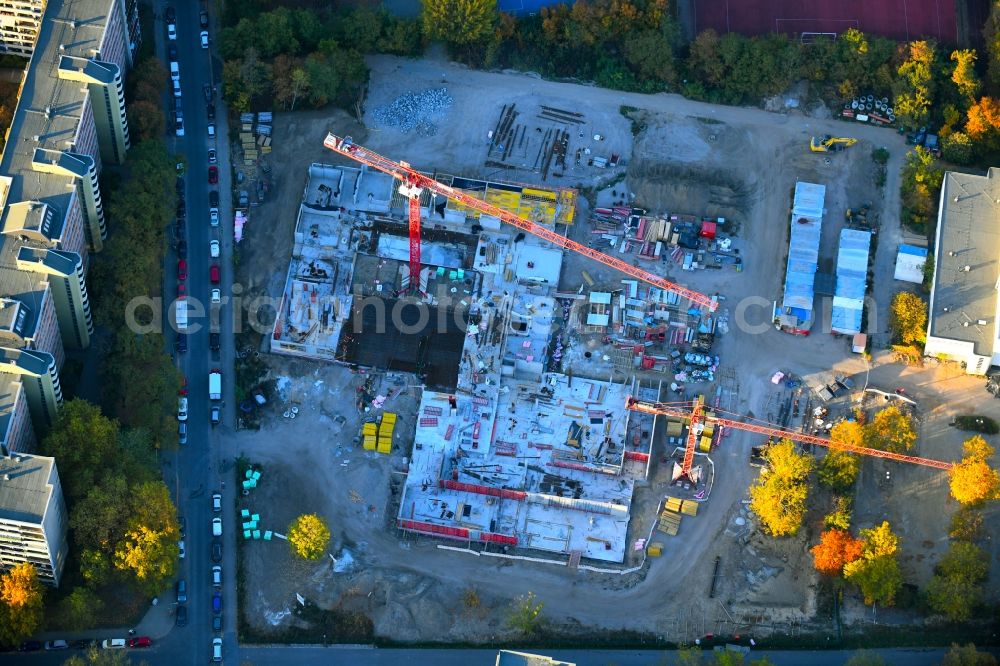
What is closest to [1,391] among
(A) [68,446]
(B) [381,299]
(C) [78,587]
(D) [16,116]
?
(A) [68,446]

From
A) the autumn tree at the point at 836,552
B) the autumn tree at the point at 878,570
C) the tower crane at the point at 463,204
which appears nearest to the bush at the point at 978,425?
the autumn tree at the point at 878,570

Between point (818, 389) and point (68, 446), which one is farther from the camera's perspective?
point (818, 389)

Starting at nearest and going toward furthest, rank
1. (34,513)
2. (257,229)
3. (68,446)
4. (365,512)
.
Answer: (34,513) → (68,446) → (365,512) → (257,229)

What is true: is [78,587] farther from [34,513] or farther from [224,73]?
[224,73]

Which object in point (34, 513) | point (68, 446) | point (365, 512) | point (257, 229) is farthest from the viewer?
point (257, 229)

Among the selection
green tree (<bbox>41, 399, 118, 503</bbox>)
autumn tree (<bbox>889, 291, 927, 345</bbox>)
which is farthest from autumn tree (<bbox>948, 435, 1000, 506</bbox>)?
green tree (<bbox>41, 399, 118, 503</bbox>)

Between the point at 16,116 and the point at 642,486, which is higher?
the point at 16,116


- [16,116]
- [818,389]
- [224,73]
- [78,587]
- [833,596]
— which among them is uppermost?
[224,73]
